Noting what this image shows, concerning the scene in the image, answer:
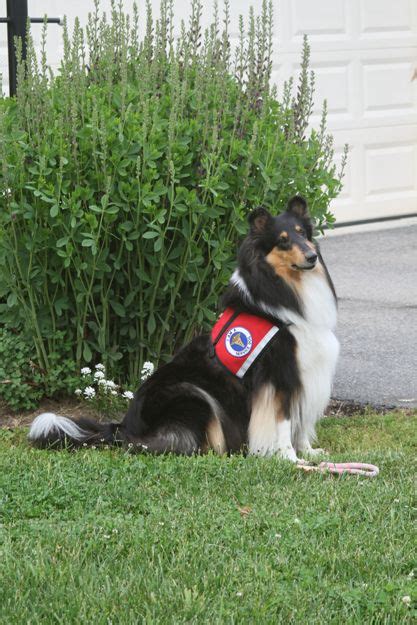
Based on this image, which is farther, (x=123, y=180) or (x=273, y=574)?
(x=123, y=180)

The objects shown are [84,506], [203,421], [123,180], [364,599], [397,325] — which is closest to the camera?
[364,599]

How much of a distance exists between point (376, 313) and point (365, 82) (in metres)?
4.48

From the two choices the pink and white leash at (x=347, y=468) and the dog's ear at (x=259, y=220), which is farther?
the dog's ear at (x=259, y=220)

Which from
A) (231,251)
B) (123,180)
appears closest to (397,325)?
(231,251)

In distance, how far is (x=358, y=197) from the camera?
12852mm

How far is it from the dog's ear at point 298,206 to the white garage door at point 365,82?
6.58 m

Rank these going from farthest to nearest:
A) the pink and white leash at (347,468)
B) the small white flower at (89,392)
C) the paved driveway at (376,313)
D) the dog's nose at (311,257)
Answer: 1. the paved driveway at (376,313)
2. the small white flower at (89,392)
3. the dog's nose at (311,257)
4. the pink and white leash at (347,468)

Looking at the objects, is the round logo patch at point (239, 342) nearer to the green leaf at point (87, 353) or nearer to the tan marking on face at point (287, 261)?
the tan marking on face at point (287, 261)

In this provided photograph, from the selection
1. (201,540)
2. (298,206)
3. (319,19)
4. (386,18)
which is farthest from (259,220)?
(386,18)

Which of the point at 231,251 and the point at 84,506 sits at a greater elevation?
the point at 231,251

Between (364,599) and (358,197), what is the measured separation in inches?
372

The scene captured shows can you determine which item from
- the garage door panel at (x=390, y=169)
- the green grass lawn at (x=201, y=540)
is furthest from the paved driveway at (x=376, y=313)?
the green grass lawn at (x=201, y=540)

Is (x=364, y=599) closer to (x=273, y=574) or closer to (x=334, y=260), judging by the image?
(x=273, y=574)

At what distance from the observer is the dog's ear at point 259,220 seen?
561 centimetres
